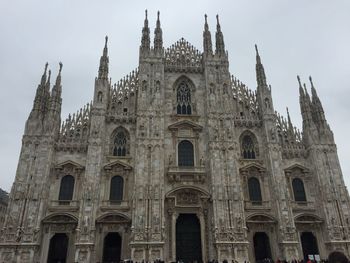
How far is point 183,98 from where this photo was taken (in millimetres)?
30219

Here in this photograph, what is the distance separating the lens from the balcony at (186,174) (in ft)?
84.8

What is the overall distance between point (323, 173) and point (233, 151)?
8.01 metres

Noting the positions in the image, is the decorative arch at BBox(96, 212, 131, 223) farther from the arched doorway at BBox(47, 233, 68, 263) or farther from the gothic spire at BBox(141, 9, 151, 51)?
the gothic spire at BBox(141, 9, 151, 51)

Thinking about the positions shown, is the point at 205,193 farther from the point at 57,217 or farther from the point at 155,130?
the point at 57,217

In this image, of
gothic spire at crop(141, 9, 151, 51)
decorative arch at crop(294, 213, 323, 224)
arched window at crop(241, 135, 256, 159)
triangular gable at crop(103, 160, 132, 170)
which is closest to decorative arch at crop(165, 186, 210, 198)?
triangular gable at crop(103, 160, 132, 170)

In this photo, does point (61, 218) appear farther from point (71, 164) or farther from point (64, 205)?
point (71, 164)

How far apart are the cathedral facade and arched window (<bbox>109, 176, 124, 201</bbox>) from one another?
0.11m

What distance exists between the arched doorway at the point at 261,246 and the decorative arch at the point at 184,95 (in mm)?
12495

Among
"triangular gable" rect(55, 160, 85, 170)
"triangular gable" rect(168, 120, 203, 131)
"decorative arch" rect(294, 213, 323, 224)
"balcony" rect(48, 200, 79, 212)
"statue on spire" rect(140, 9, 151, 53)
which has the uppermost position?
"statue on spire" rect(140, 9, 151, 53)

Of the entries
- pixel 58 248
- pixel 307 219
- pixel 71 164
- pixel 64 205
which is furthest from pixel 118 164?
pixel 307 219

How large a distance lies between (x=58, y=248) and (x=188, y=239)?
10111 millimetres

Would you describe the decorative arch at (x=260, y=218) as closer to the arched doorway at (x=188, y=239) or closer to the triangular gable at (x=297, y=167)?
the arched doorway at (x=188, y=239)

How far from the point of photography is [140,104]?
28344mm

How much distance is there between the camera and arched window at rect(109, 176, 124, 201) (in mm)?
25391
